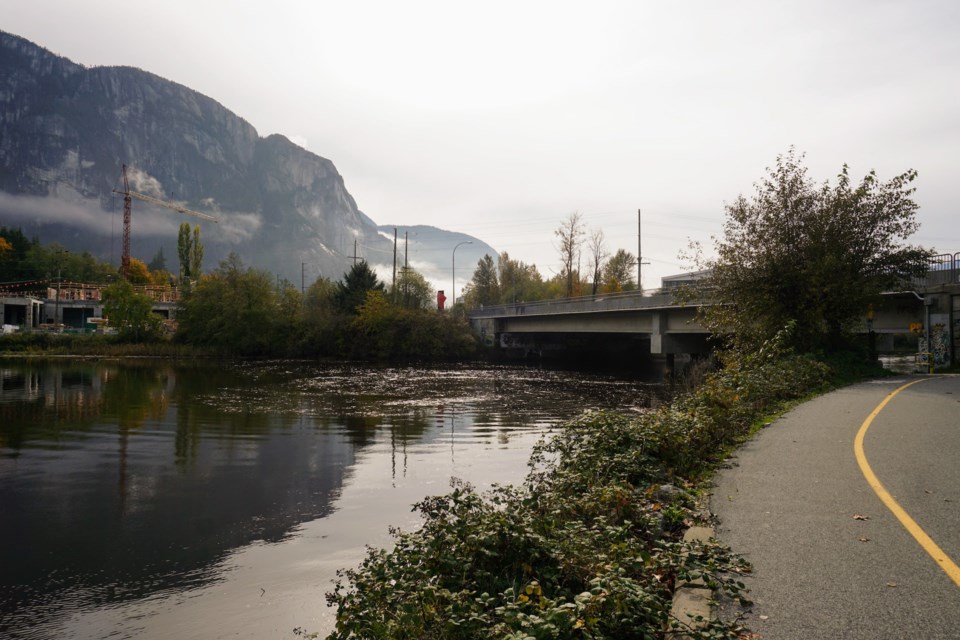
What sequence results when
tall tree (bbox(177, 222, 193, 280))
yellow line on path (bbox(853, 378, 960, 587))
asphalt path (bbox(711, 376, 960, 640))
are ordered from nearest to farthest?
asphalt path (bbox(711, 376, 960, 640)) < yellow line on path (bbox(853, 378, 960, 587)) < tall tree (bbox(177, 222, 193, 280))

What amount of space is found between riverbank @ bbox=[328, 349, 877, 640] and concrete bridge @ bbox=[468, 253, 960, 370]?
2364cm

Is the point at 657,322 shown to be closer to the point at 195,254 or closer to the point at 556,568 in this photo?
the point at 556,568

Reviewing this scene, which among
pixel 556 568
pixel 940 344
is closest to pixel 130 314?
pixel 940 344

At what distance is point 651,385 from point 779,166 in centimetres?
1679

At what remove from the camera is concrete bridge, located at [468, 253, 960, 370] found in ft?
97.3

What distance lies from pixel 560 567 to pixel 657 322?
1676 inches

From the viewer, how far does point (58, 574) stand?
8.60m

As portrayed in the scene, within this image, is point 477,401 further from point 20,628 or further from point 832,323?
point 20,628

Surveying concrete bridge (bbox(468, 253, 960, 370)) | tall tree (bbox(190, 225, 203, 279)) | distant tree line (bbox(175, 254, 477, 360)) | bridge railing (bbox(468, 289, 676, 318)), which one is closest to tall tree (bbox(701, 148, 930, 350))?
concrete bridge (bbox(468, 253, 960, 370))

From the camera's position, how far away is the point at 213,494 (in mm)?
12750

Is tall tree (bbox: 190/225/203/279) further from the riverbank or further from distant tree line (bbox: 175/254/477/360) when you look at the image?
the riverbank

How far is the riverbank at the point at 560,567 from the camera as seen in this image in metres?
4.45

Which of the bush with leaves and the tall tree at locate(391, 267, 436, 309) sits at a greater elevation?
the tall tree at locate(391, 267, 436, 309)

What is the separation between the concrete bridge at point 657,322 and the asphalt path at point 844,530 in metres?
19.4
